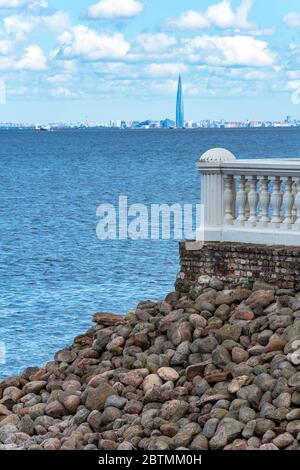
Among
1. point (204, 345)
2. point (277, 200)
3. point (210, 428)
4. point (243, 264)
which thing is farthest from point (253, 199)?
point (210, 428)

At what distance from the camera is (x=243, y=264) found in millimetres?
14914

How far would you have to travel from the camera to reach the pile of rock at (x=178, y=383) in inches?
483

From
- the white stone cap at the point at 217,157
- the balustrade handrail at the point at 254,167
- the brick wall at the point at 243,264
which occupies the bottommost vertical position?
the brick wall at the point at 243,264

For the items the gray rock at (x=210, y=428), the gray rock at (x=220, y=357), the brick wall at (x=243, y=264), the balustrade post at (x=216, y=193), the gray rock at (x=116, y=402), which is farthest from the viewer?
the balustrade post at (x=216, y=193)

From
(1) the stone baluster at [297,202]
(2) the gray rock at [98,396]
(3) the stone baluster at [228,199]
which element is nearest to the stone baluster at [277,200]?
(1) the stone baluster at [297,202]

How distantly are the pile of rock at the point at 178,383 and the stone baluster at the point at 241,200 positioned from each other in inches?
29.8

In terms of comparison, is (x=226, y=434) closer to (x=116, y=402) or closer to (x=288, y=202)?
(x=116, y=402)

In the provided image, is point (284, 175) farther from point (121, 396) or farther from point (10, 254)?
point (10, 254)

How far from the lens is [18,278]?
33.8m

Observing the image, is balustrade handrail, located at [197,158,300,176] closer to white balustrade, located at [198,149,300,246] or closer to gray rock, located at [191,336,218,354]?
white balustrade, located at [198,149,300,246]

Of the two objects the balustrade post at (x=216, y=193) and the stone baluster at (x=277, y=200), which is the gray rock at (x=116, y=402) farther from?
the stone baluster at (x=277, y=200)

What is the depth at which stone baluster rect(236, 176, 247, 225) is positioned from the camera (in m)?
15.2

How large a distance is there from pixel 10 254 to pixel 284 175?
84.7 ft

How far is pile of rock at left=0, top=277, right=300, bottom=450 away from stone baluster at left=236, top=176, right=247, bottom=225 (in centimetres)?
76
